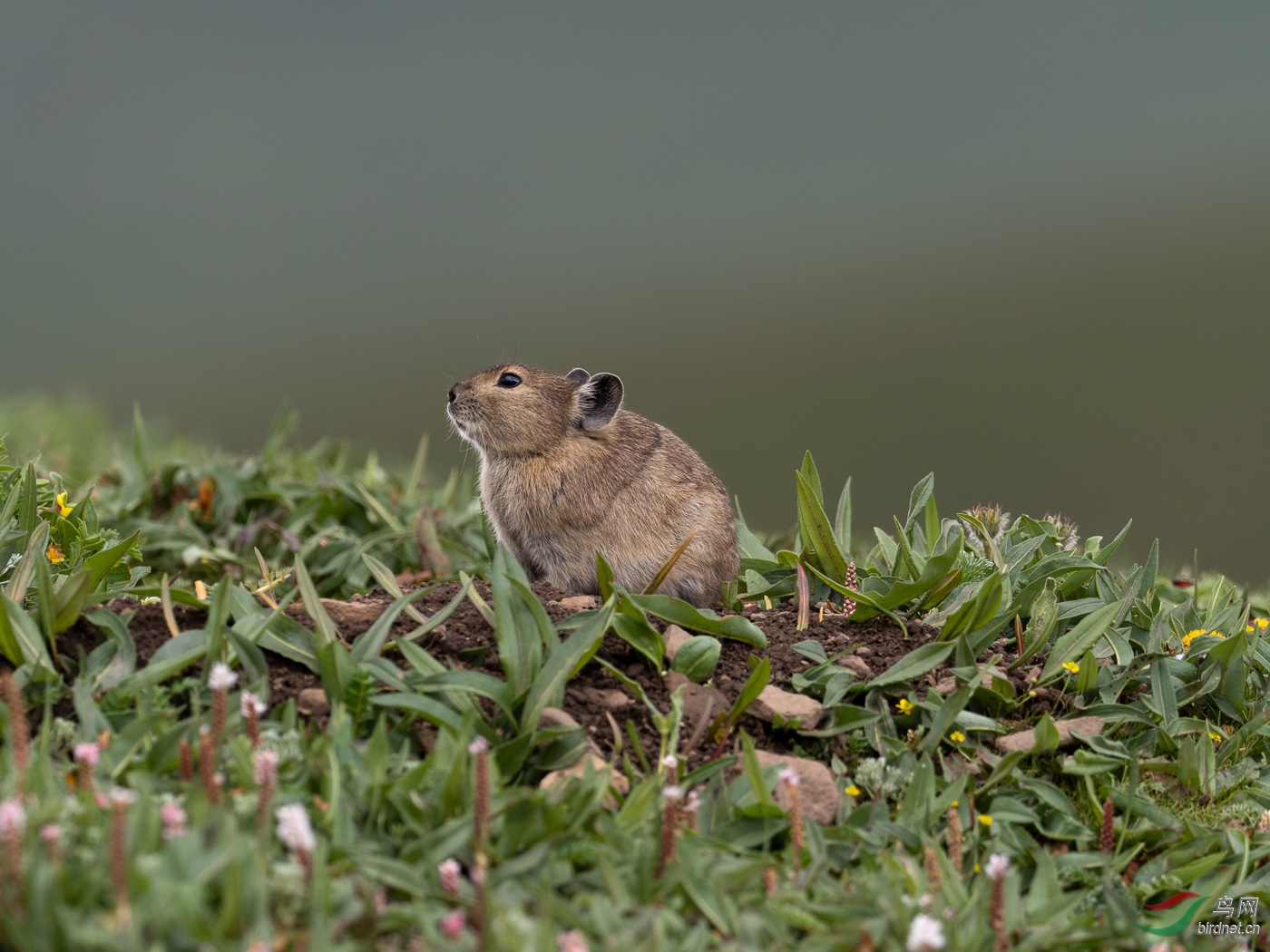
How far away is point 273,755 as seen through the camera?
3.26 metres

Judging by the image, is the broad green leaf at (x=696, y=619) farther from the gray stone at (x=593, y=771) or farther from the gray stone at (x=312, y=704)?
the gray stone at (x=312, y=704)

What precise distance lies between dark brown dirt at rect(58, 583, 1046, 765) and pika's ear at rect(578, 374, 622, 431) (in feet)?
3.61

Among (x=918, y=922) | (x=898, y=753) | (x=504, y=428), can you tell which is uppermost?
(x=504, y=428)

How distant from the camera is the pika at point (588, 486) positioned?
5.88 m

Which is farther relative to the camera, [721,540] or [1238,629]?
[721,540]

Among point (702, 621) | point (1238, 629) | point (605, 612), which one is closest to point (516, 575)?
point (605, 612)

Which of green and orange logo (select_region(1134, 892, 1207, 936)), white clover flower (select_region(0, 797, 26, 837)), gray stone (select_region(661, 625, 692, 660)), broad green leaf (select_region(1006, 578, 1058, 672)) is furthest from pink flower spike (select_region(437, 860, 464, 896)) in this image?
broad green leaf (select_region(1006, 578, 1058, 672))

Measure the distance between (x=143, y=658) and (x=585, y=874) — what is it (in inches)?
80.5

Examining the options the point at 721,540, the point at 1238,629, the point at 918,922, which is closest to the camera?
the point at 918,922

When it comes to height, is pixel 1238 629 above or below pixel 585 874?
above

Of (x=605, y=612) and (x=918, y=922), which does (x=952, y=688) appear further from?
(x=918, y=922)

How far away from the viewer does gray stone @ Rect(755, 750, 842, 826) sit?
430 cm

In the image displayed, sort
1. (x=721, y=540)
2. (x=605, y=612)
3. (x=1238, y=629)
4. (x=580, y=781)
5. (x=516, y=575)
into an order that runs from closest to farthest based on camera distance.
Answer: (x=580, y=781)
(x=605, y=612)
(x=516, y=575)
(x=1238, y=629)
(x=721, y=540)

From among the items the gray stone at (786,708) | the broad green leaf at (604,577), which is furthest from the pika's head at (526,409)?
the gray stone at (786,708)
